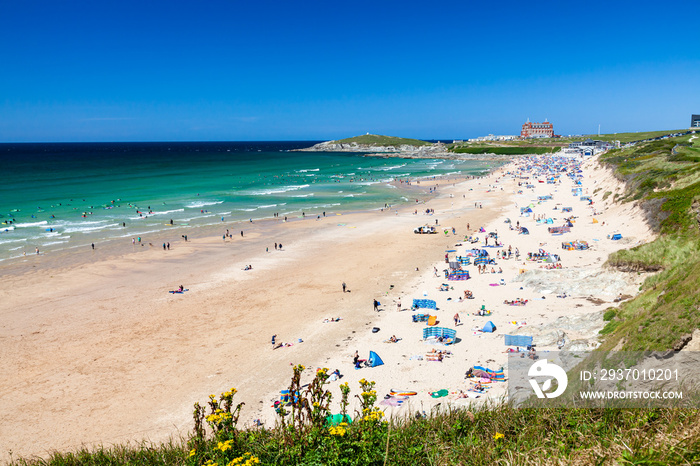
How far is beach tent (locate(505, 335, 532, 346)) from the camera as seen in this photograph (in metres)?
16.6

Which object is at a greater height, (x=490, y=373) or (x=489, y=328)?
(x=489, y=328)

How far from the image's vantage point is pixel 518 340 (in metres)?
16.8

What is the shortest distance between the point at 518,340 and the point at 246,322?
44.0 feet

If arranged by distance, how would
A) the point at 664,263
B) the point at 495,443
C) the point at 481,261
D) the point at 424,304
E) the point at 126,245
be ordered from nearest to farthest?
the point at 495,443, the point at 664,263, the point at 424,304, the point at 481,261, the point at 126,245

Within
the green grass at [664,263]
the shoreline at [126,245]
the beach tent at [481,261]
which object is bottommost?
the beach tent at [481,261]

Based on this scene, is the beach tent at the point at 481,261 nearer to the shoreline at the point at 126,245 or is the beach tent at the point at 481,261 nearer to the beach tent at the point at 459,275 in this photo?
the beach tent at the point at 459,275

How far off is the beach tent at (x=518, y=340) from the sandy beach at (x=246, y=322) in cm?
45

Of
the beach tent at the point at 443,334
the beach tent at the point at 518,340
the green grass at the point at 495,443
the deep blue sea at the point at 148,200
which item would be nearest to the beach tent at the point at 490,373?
the beach tent at the point at 518,340

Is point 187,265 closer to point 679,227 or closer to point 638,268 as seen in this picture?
point 638,268

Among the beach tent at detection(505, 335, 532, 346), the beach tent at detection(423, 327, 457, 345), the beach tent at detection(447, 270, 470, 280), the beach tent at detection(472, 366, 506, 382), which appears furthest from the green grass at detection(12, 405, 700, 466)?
the beach tent at detection(447, 270, 470, 280)

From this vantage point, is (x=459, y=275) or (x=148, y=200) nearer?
(x=459, y=275)

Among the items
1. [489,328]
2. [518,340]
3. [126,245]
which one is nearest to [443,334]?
[489,328]

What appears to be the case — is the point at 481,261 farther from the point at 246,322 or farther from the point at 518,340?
the point at 246,322

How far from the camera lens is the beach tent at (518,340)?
1659cm
